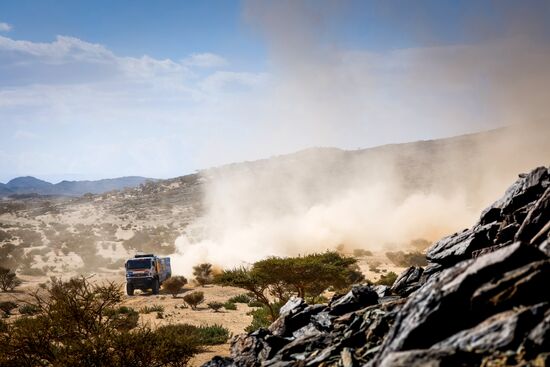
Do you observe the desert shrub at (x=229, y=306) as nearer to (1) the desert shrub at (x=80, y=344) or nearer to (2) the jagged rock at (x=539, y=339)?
(1) the desert shrub at (x=80, y=344)

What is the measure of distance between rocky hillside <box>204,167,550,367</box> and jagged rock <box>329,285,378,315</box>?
48cm

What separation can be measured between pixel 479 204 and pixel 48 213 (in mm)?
92208

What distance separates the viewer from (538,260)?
23.1ft

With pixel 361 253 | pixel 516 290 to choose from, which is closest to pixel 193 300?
pixel 516 290

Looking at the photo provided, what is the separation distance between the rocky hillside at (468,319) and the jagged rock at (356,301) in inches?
19.0

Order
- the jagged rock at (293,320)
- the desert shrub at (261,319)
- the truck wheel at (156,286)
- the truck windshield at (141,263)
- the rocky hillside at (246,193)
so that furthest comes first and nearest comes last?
1. the rocky hillside at (246,193)
2. the truck wheel at (156,286)
3. the truck windshield at (141,263)
4. the desert shrub at (261,319)
5. the jagged rock at (293,320)

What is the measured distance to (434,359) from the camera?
5.75 metres

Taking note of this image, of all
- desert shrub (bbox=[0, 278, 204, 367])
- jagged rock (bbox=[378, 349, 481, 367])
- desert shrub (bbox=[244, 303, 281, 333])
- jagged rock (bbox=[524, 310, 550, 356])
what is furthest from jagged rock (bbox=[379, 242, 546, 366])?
desert shrub (bbox=[244, 303, 281, 333])

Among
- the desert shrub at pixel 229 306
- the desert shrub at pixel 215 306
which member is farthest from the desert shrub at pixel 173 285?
the desert shrub at pixel 229 306

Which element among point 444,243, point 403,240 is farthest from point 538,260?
point 403,240

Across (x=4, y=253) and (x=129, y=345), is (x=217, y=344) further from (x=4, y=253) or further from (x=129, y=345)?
(x=4, y=253)

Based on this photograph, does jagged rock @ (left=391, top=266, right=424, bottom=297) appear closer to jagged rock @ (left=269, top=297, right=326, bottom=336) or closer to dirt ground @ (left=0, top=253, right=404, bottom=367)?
jagged rock @ (left=269, top=297, right=326, bottom=336)

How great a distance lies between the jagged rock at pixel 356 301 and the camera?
11.9 metres

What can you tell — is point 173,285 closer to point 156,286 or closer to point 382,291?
point 156,286
